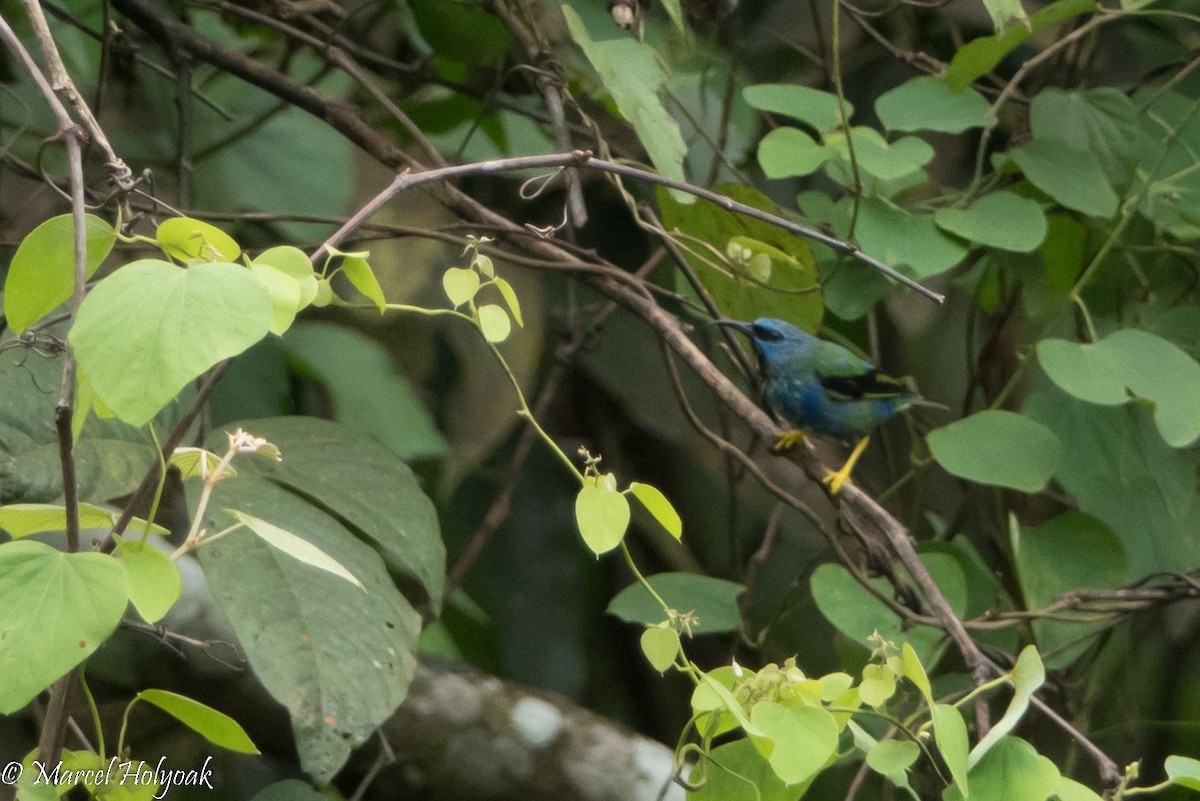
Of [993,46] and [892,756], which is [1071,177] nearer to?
[993,46]

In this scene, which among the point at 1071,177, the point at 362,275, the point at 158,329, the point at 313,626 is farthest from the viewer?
the point at 1071,177

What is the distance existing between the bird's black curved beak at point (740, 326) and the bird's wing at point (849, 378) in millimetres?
278

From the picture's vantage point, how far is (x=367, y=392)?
3.46 metres

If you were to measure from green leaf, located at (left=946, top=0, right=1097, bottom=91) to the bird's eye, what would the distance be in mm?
655

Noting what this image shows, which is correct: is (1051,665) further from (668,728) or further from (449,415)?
(449,415)

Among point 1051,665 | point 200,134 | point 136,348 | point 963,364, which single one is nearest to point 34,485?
point 136,348

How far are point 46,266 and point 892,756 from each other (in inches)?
40.8

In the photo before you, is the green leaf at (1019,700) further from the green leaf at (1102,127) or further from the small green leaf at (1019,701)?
the green leaf at (1102,127)

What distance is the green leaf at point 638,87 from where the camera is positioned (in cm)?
192

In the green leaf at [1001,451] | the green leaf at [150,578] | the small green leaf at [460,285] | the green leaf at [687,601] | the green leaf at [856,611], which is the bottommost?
the green leaf at [687,601]

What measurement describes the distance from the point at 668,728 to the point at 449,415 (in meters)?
1.24

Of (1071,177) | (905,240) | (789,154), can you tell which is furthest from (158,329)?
(1071,177)

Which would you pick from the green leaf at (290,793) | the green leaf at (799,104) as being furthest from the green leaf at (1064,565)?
the green leaf at (290,793)

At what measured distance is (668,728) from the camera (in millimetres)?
3811
